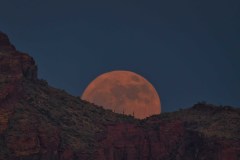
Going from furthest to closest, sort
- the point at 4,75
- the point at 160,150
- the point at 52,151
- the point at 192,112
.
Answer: the point at 192,112 < the point at 160,150 < the point at 4,75 < the point at 52,151

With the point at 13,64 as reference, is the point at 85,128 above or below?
below

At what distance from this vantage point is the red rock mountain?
92438mm

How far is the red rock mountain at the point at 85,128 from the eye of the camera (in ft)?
303

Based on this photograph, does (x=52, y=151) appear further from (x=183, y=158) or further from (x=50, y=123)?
(x=183, y=158)

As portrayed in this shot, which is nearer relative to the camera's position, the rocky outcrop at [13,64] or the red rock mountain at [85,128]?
the red rock mountain at [85,128]

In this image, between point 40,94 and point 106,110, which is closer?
point 40,94

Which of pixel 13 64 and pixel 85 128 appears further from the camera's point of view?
pixel 85 128

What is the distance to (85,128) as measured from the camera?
371ft

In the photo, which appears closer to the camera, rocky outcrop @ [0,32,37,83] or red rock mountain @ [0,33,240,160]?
red rock mountain @ [0,33,240,160]

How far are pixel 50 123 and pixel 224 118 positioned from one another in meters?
34.4

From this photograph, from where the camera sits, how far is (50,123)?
103 m

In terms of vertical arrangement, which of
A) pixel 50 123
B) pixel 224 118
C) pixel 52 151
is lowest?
pixel 52 151

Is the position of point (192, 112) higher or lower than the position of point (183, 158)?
higher

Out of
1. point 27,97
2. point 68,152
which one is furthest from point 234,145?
point 27,97
